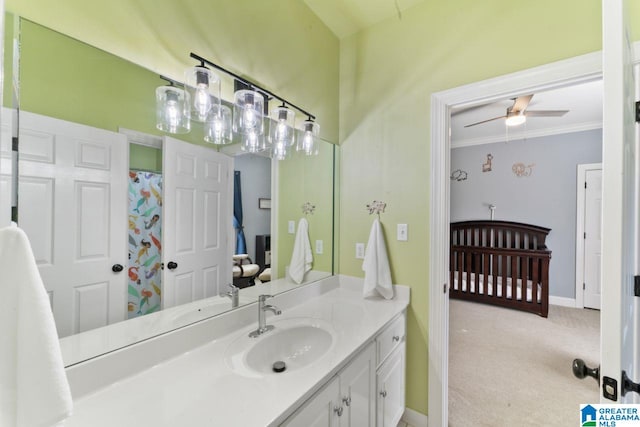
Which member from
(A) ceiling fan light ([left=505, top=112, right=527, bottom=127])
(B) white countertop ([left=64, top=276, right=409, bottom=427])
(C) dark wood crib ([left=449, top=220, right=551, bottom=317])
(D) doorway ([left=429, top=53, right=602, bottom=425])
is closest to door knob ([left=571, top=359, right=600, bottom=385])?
(B) white countertop ([left=64, top=276, right=409, bottom=427])

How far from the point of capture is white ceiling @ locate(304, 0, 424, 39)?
5.86ft

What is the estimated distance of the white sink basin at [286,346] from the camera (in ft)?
3.78

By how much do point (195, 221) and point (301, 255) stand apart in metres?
0.80

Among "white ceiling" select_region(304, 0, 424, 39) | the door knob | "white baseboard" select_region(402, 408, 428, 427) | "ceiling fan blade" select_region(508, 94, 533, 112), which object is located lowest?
"white baseboard" select_region(402, 408, 428, 427)

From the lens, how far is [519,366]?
2.48 meters

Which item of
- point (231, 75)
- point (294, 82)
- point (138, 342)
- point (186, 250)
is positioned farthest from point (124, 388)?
point (294, 82)

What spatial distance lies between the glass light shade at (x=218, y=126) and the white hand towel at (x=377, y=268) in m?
1.09

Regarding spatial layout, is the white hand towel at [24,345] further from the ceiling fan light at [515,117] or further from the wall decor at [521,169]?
the wall decor at [521,169]

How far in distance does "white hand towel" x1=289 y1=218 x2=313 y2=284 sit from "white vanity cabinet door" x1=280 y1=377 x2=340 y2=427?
82 cm

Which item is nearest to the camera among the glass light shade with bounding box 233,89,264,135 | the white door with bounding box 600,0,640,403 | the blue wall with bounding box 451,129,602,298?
the white door with bounding box 600,0,640,403

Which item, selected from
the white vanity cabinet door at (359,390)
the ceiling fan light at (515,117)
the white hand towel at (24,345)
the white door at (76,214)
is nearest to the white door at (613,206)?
the white vanity cabinet door at (359,390)

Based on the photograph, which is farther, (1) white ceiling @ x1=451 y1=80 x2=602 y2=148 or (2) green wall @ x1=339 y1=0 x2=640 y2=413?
(1) white ceiling @ x1=451 y1=80 x2=602 y2=148

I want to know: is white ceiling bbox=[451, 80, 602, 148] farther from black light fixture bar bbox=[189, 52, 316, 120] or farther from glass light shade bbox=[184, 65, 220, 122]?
glass light shade bbox=[184, 65, 220, 122]

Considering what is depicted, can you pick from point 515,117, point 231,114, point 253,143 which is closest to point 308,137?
point 253,143
